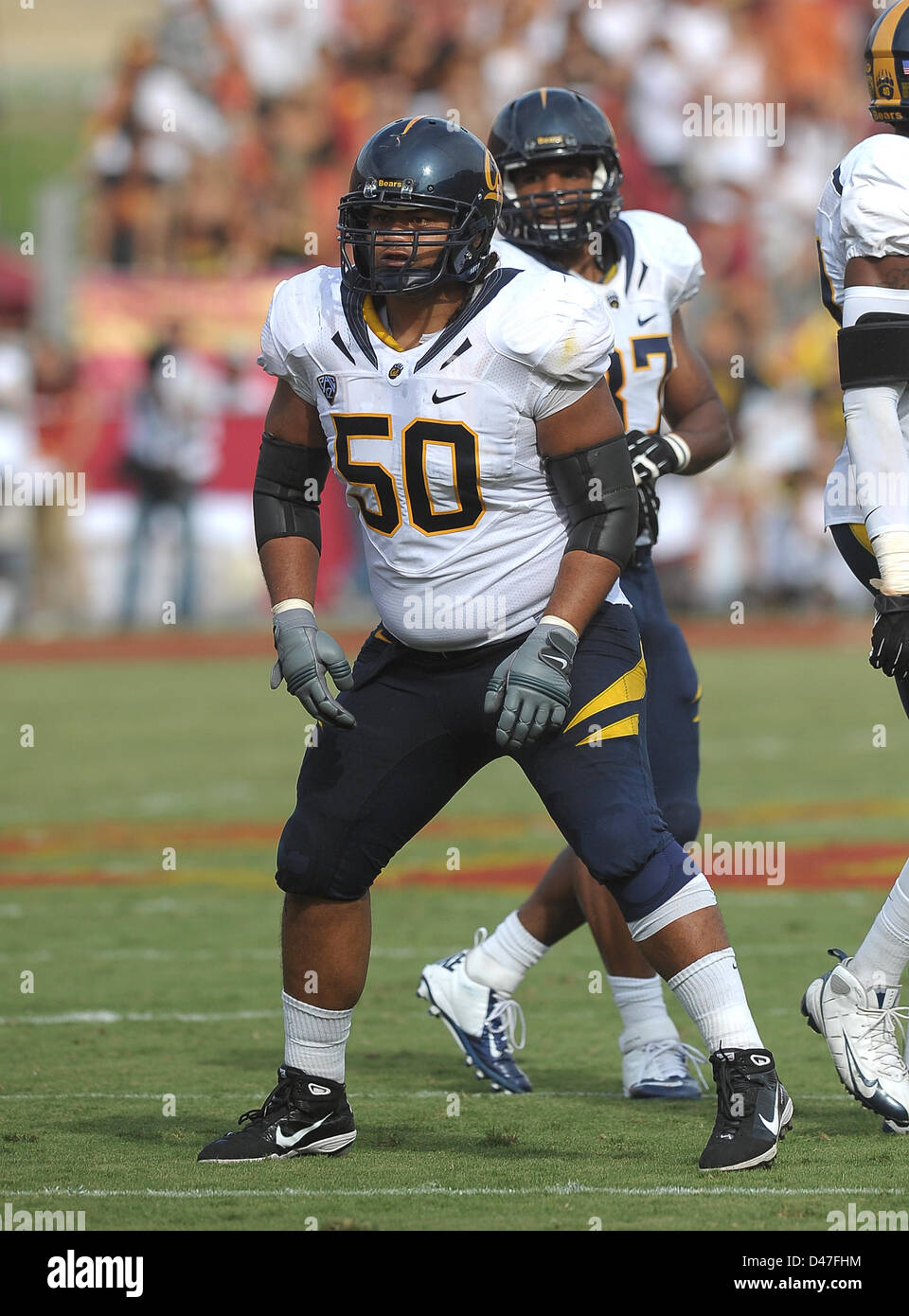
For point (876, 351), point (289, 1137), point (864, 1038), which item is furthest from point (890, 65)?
point (289, 1137)

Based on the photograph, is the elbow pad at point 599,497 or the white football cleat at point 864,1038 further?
Answer: the white football cleat at point 864,1038

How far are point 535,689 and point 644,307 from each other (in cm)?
151

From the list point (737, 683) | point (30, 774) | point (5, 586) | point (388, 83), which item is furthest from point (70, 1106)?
point (388, 83)

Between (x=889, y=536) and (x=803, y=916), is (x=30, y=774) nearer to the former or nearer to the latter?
(x=803, y=916)

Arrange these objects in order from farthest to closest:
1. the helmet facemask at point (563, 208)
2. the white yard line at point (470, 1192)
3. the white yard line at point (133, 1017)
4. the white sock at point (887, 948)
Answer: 1. the white yard line at point (133, 1017)
2. the helmet facemask at point (563, 208)
3. the white sock at point (887, 948)
4. the white yard line at point (470, 1192)

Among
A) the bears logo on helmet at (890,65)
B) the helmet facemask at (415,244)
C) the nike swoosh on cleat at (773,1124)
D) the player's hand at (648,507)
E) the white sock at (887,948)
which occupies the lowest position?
the nike swoosh on cleat at (773,1124)

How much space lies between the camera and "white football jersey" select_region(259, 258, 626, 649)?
374 cm

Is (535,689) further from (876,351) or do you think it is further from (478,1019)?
(478,1019)

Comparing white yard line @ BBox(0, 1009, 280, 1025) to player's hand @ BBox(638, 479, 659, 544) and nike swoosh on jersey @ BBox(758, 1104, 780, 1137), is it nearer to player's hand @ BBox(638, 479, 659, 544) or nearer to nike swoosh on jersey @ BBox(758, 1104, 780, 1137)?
player's hand @ BBox(638, 479, 659, 544)

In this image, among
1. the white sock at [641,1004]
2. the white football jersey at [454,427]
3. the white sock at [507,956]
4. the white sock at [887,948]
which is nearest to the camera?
the white football jersey at [454,427]

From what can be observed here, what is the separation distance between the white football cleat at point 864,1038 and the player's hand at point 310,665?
117 centimetres

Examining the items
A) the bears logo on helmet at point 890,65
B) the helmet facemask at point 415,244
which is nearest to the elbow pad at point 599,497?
the helmet facemask at point 415,244

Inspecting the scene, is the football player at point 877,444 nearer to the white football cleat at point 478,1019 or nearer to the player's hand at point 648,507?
the player's hand at point 648,507

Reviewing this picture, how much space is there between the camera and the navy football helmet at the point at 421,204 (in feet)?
12.4
